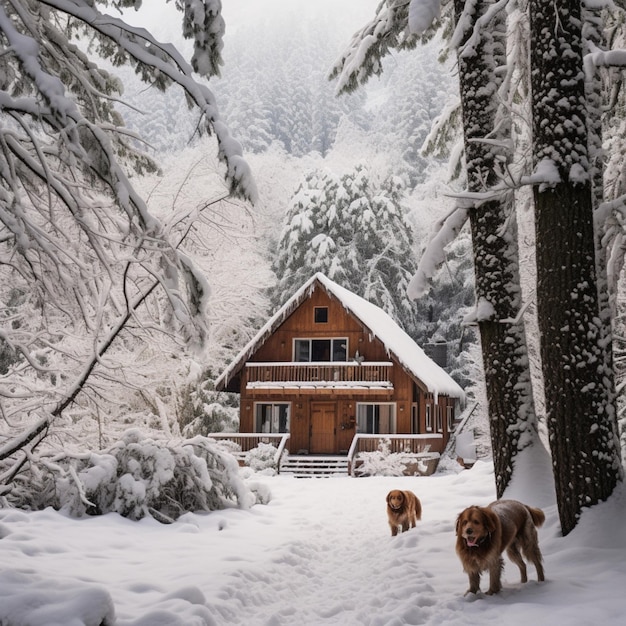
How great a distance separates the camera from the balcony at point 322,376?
26.0 m

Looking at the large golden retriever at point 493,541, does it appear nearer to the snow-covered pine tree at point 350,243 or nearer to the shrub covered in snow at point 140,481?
the shrub covered in snow at point 140,481

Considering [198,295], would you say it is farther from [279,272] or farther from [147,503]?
[279,272]

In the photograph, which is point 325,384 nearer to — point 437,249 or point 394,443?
point 394,443

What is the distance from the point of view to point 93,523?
905 cm

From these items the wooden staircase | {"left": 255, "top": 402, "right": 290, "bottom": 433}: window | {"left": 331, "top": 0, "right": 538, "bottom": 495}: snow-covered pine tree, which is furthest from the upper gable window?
{"left": 331, "top": 0, "right": 538, "bottom": 495}: snow-covered pine tree

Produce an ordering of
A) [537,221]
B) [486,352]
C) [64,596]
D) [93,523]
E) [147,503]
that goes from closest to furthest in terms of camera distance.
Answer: [64,596] < [537,221] < [486,352] < [93,523] < [147,503]

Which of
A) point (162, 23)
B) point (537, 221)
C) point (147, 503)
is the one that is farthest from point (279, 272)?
point (162, 23)

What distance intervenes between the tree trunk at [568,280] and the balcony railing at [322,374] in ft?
63.8

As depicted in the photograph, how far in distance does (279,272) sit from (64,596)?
36.6 m

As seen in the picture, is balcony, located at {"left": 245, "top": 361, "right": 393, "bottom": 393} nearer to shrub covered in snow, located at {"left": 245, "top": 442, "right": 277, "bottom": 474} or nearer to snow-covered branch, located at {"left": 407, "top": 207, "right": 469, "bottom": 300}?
shrub covered in snow, located at {"left": 245, "top": 442, "right": 277, "bottom": 474}

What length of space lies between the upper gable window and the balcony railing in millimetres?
2125

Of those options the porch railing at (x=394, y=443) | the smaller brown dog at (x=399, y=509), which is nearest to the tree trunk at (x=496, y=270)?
the smaller brown dog at (x=399, y=509)

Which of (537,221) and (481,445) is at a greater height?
(537,221)

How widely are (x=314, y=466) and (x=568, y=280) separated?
20.1 metres
